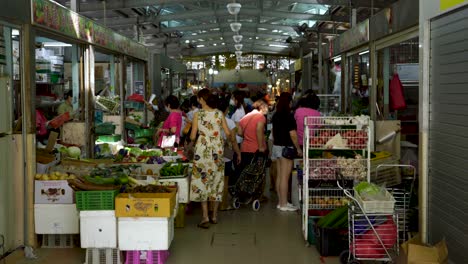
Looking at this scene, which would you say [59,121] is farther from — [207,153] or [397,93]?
[397,93]

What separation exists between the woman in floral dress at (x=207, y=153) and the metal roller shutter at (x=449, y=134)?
2576 millimetres

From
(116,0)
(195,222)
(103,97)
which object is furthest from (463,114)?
(116,0)

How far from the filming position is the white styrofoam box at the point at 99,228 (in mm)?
5152

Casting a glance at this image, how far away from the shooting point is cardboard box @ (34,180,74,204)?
583 centimetres

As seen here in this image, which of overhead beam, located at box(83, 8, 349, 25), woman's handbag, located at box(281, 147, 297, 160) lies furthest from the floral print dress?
overhead beam, located at box(83, 8, 349, 25)

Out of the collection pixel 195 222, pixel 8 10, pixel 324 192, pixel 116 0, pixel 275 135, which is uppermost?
pixel 116 0

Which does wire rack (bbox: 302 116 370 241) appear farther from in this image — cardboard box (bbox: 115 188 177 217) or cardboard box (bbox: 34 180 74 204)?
cardboard box (bbox: 34 180 74 204)

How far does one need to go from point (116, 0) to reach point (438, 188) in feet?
29.5

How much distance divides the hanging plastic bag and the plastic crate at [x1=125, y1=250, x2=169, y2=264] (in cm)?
438

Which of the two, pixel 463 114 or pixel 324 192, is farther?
pixel 324 192

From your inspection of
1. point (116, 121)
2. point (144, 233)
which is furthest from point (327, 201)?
point (116, 121)

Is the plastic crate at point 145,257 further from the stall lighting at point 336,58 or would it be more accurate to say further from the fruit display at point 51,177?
the stall lighting at point 336,58

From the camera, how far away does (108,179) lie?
5.34 m

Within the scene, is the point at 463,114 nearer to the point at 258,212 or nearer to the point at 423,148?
the point at 423,148
